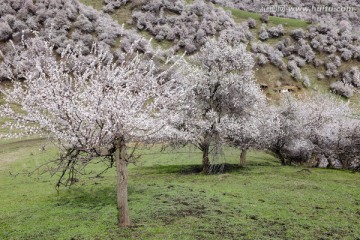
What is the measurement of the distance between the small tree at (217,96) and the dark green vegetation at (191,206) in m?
4.78

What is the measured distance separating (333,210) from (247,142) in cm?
1371

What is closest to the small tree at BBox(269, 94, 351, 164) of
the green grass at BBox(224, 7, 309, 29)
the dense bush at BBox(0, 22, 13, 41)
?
the dense bush at BBox(0, 22, 13, 41)

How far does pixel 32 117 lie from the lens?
16.4 metres

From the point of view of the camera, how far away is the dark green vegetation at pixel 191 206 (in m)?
19.5

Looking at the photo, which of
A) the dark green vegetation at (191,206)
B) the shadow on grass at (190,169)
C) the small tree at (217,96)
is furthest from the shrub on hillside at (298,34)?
the small tree at (217,96)

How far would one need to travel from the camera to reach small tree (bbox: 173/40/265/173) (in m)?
33.9

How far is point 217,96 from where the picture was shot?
3525cm

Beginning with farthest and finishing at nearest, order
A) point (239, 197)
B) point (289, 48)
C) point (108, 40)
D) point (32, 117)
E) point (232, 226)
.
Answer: point (289, 48), point (108, 40), point (239, 197), point (232, 226), point (32, 117)

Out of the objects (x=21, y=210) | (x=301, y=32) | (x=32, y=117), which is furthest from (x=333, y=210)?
(x=301, y=32)

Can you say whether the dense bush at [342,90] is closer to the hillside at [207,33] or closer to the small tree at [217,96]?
the hillside at [207,33]

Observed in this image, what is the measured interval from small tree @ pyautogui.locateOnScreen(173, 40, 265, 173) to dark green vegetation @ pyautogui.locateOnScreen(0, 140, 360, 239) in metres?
4.78

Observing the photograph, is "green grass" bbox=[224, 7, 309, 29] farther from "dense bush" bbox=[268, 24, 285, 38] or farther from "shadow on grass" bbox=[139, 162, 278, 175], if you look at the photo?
"shadow on grass" bbox=[139, 162, 278, 175]

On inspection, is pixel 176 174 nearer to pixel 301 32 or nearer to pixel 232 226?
pixel 232 226

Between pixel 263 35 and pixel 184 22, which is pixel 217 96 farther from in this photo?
pixel 263 35
